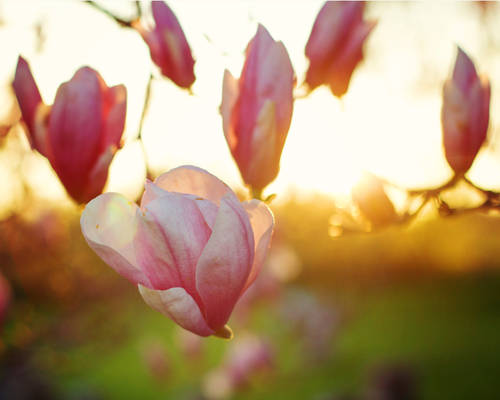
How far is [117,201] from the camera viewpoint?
0.51 meters

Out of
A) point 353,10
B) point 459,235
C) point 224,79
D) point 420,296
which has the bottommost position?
point 420,296

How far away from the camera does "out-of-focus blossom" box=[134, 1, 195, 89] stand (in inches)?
27.2

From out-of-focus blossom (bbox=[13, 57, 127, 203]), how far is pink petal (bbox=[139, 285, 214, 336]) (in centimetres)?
25

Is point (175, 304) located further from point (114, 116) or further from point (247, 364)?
point (247, 364)

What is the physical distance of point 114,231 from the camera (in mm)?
505

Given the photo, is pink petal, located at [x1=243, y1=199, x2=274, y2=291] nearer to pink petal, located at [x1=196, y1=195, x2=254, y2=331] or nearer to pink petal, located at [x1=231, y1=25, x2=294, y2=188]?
pink petal, located at [x1=196, y1=195, x2=254, y2=331]

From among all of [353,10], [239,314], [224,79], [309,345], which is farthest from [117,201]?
[309,345]

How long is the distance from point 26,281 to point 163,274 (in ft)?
8.01

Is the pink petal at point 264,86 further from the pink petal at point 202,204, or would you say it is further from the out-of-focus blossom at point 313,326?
the out-of-focus blossom at point 313,326

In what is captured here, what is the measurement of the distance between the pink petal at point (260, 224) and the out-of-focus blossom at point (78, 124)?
9.9 inches

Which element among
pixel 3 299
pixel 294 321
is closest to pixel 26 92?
pixel 3 299

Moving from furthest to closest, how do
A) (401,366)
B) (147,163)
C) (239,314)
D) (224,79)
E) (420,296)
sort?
1. (420,296)
2. (401,366)
3. (239,314)
4. (147,163)
5. (224,79)

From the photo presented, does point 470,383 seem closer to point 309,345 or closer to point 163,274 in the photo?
point 309,345

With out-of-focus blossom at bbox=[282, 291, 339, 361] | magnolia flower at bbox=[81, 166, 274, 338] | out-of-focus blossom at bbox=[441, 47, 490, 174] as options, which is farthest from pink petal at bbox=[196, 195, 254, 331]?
out-of-focus blossom at bbox=[282, 291, 339, 361]
